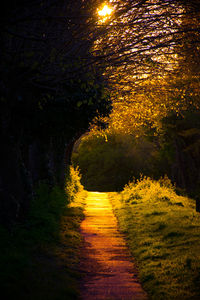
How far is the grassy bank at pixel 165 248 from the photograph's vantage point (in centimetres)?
735

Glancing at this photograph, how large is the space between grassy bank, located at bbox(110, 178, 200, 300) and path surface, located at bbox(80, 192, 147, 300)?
28 cm

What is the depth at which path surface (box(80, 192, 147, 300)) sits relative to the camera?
7145 mm

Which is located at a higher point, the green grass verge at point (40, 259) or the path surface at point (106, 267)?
the green grass verge at point (40, 259)

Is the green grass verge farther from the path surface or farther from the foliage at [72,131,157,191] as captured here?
the foliage at [72,131,157,191]

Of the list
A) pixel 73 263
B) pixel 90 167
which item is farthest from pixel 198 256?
pixel 90 167

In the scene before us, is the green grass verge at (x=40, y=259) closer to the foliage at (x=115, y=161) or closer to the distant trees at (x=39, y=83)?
the distant trees at (x=39, y=83)

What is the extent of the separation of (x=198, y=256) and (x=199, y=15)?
25.8ft

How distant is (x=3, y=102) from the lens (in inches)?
407

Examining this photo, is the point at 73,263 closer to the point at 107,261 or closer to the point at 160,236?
the point at 107,261

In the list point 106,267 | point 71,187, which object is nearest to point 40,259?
point 106,267

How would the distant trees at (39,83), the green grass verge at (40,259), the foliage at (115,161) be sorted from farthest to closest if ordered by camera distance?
the foliage at (115,161) < the distant trees at (39,83) < the green grass verge at (40,259)

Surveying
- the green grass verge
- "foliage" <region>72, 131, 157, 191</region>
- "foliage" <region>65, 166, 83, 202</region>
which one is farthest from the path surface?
"foliage" <region>72, 131, 157, 191</region>

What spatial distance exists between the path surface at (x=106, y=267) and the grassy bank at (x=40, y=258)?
11.7 inches

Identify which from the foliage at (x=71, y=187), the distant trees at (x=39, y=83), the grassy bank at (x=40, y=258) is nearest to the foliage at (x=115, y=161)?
the foliage at (x=71, y=187)
